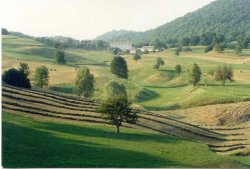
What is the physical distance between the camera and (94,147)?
43.7 metres

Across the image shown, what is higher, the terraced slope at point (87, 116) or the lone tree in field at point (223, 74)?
the lone tree in field at point (223, 74)

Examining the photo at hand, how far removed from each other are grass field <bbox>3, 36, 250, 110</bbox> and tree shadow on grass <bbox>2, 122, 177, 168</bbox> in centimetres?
4697

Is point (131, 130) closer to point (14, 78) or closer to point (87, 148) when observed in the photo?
point (87, 148)

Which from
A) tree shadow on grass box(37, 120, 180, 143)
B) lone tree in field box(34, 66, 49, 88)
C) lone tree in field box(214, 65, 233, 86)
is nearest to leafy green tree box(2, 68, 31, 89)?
lone tree in field box(34, 66, 49, 88)

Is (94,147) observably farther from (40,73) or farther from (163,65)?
(163,65)

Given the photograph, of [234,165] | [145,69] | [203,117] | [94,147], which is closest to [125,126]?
[94,147]

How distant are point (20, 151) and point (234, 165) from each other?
20.4 metres

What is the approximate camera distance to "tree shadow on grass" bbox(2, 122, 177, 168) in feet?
127

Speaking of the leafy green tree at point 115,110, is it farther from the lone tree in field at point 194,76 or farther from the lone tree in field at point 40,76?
the lone tree in field at point 194,76

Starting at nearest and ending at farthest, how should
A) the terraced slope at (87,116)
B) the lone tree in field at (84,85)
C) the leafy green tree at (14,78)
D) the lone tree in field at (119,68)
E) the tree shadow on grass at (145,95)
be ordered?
the terraced slope at (87,116) < the leafy green tree at (14,78) < the lone tree in field at (84,85) < the tree shadow on grass at (145,95) < the lone tree in field at (119,68)

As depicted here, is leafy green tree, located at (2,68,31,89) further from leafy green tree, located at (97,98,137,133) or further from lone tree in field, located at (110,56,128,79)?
lone tree in field, located at (110,56,128,79)

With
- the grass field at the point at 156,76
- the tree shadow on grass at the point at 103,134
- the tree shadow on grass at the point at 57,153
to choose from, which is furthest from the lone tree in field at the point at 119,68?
the tree shadow on grass at the point at 57,153

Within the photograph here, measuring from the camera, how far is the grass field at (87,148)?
3950 centimetres

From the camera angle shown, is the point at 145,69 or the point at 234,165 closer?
the point at 234,165
